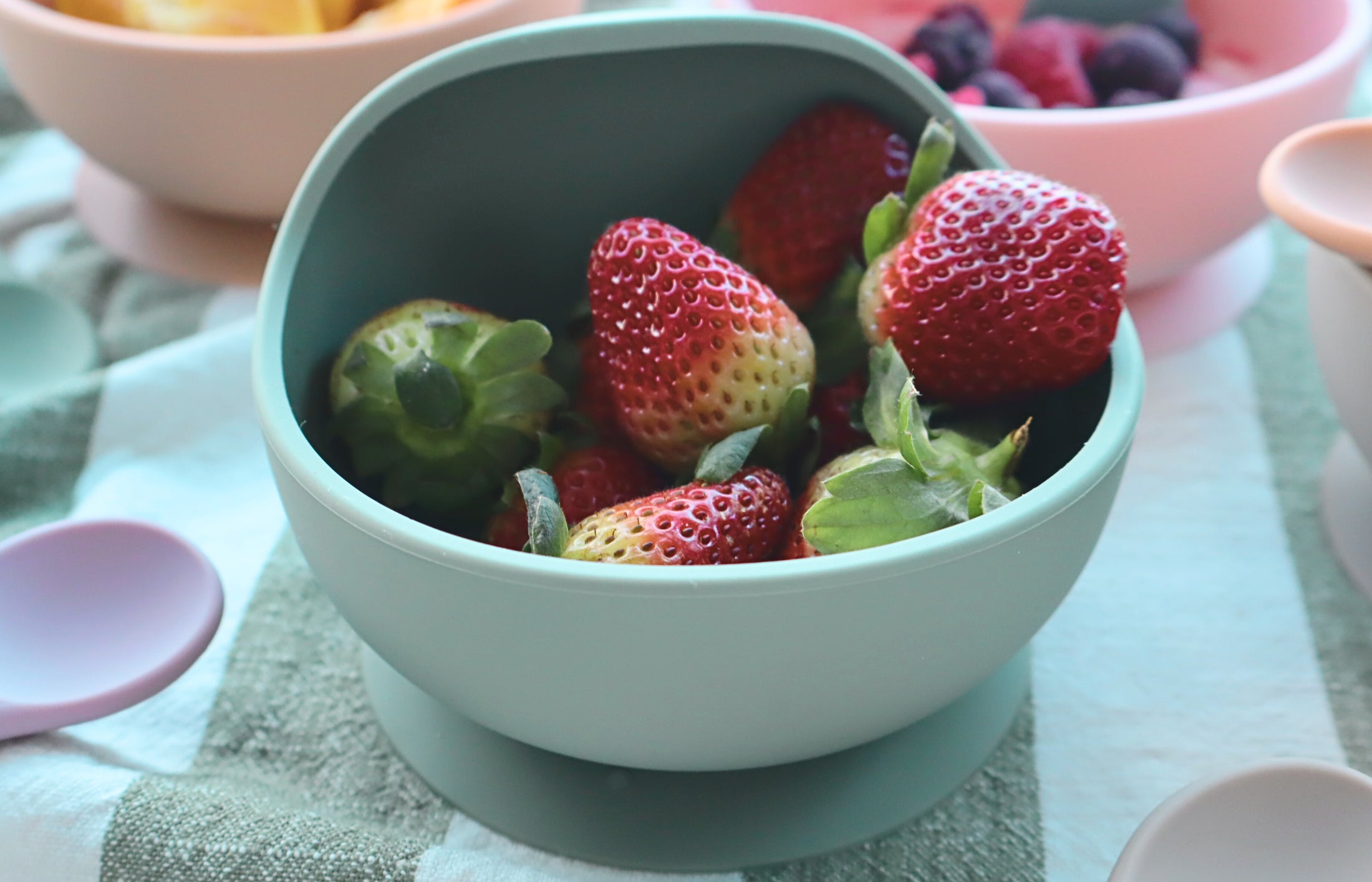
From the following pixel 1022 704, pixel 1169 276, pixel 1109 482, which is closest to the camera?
pixel 1109 482

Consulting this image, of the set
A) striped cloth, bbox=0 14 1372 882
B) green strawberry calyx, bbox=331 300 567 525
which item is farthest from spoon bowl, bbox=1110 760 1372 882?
green strawberry calyx, bbox=331 300 567 525

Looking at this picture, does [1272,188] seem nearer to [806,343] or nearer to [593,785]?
[806,343]

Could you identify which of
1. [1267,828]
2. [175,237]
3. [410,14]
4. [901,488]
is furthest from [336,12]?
[1267,828]

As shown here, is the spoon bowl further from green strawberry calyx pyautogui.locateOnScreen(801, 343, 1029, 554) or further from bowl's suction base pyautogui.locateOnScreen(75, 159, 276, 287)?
bowl's suction base pyautogui.locateOnScreen(75, 159, 276, 287)

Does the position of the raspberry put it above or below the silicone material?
above

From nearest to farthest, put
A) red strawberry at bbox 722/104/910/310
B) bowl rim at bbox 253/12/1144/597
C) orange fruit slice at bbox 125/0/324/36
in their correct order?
1. bowl rim at bbox 253/12/1144/597
2. red strawberry at bbox 722/104/910/310
3. orange fruit slice at bbox 125/0/324/36

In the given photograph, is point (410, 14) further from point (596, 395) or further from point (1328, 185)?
point (1328, 185)

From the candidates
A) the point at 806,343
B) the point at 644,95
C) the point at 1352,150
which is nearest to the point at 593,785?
the point at 806,343

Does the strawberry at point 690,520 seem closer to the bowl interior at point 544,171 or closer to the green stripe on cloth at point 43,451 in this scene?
the bowl interior at point 544,171
